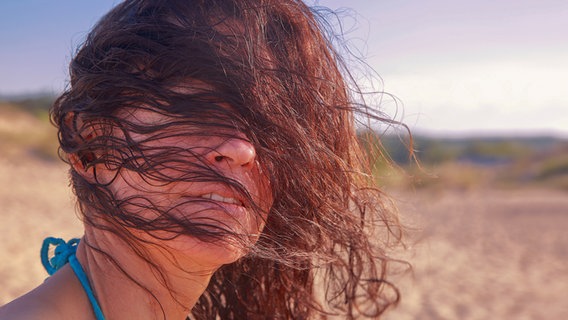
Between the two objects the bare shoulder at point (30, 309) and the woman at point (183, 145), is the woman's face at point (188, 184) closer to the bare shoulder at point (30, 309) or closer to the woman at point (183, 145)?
the woman at point (183, 145)

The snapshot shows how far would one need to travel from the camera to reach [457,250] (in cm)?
998

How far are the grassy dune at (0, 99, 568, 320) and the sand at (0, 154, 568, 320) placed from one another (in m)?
0.01

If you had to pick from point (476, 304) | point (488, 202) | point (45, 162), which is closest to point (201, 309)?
point (476, 304)

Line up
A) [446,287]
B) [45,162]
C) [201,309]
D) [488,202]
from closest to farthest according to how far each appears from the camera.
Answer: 1. [201,309]
2. [446,287]
3. [488,202]
4. [45,162]

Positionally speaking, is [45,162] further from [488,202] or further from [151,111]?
[151,111]

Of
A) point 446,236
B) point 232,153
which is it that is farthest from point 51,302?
point 446,236

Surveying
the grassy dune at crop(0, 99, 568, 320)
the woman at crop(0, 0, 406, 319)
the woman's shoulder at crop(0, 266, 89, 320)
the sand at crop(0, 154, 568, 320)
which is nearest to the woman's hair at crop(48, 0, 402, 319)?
the woman at crop(0, 0, 406, 319)

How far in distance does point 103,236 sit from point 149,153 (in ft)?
0.92

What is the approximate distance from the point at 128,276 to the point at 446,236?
36.3 feet

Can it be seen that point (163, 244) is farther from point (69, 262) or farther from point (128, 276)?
point (69, 262)

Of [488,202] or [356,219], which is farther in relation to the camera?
[488,202]

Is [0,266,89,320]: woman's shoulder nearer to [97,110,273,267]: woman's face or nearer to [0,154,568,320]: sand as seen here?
[97,110,273,267]: woman's face

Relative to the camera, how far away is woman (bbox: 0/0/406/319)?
4.19 feet

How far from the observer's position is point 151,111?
1.27 meters
